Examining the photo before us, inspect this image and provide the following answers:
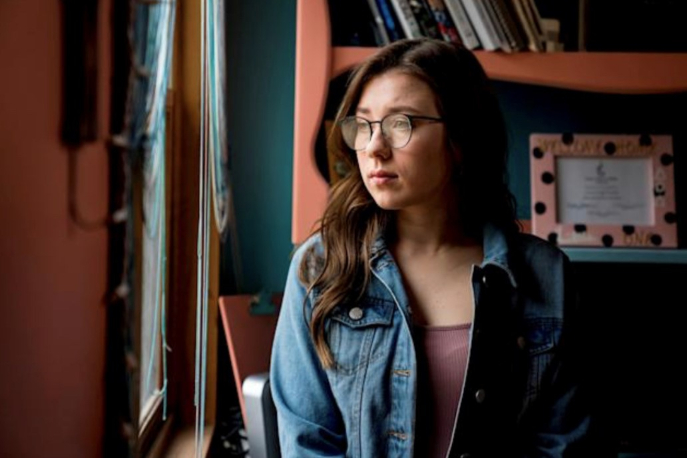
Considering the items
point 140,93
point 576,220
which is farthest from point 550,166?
point 140,93

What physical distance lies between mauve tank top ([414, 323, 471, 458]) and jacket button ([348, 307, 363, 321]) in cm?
10

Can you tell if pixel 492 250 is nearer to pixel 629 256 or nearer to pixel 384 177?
pixel 384 177

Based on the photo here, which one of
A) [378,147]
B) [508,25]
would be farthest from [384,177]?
[508,25]

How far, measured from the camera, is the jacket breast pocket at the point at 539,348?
1052mm

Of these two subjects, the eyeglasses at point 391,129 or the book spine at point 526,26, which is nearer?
the eyeglasses at point 391,129

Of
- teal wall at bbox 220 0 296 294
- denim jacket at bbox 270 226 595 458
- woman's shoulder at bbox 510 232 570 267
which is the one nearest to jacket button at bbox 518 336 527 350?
denim jacket at bbox 270 226 595 458

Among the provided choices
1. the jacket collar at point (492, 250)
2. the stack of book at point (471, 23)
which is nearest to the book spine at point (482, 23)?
the stack of book at point (471, 23)

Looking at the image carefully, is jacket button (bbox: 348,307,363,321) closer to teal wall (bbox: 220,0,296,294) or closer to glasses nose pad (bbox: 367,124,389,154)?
glasses nose pad (bbox: 367,124,389,154)

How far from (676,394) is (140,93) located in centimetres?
131

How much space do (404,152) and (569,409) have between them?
48cm

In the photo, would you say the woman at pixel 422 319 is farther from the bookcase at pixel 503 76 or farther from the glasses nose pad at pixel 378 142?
the bookcase at pixel 503 76

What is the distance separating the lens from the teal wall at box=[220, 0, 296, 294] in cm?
172

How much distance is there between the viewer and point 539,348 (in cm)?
106

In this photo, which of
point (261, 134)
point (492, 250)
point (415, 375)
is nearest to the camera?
point (415, 375)
